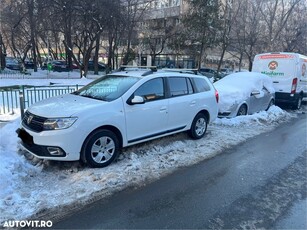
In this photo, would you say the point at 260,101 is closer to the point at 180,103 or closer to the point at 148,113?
the point at 180,103

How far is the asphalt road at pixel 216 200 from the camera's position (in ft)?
11.2

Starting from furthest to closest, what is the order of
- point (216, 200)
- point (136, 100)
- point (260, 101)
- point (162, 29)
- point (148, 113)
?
point (162, 29) < point (260, 101) < point (148, 113) < point (136, 100) < point (216, 200)

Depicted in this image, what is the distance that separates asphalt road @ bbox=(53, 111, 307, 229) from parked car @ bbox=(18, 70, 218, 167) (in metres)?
1.09

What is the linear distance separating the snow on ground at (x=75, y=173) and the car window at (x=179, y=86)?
1164mm

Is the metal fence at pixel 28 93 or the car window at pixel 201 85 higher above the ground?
the car window at pixel 201 85

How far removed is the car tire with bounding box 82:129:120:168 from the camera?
4668 millimetres

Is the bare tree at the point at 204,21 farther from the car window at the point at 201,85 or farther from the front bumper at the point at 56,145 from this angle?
the front bumper at the point at 56,145

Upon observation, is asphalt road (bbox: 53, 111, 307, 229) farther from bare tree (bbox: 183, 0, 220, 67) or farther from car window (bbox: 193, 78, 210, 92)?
bare tree (bbox: 183, 0, 220, 67)

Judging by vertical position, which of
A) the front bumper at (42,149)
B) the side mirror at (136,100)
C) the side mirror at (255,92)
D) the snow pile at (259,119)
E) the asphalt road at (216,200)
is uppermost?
the side mirror at (136,100)

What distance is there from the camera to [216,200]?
13.1 feet

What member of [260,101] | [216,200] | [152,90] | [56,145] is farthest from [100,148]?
[260,101]

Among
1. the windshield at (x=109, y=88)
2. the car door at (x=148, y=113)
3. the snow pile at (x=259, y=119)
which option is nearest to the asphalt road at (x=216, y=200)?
the car door at (x=148, y=113)

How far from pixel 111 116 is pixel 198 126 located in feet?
9.08

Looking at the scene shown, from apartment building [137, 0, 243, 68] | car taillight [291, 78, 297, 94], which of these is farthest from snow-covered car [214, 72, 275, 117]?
apartment building [137, 0, 243, 68]
